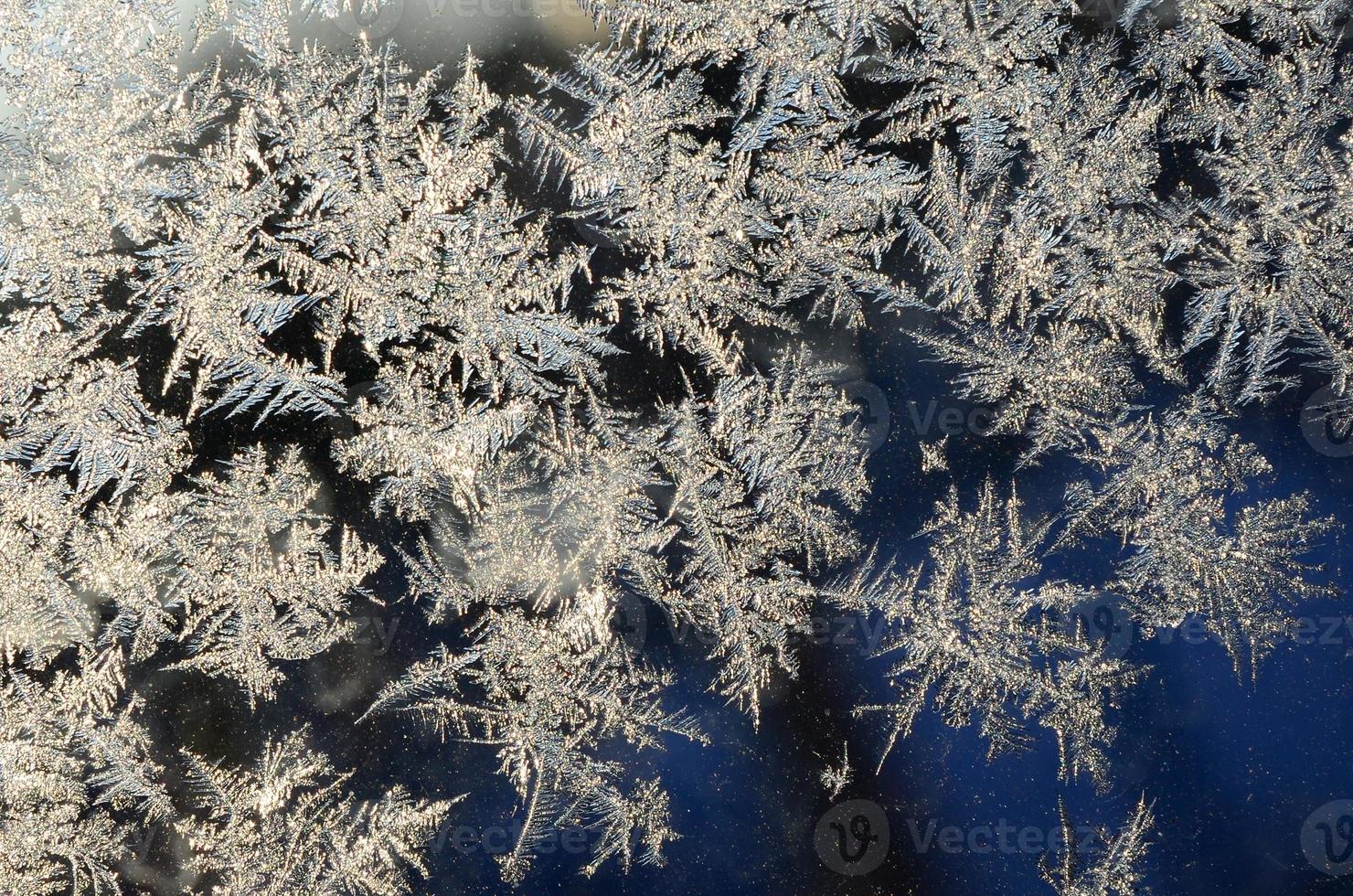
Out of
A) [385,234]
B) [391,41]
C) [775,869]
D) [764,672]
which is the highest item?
[391,41]

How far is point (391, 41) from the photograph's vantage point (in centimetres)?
53

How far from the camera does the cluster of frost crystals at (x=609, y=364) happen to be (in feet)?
1.71

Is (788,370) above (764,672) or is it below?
above

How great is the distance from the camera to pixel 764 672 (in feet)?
1.72

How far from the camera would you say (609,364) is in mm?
525

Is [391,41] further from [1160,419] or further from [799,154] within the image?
[1160,419]

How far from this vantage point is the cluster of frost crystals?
520mm

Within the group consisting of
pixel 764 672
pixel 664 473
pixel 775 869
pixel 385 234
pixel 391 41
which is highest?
pixel 391 41

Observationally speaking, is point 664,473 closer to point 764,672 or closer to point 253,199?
point 764,672

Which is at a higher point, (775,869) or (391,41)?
(391,41)

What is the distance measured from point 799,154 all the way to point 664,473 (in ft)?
0.60

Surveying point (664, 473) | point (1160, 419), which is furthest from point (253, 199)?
point (1160, 419)

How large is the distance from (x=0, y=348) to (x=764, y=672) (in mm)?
433

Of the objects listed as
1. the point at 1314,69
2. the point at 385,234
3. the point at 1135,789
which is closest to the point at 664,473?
the point at 385,234
